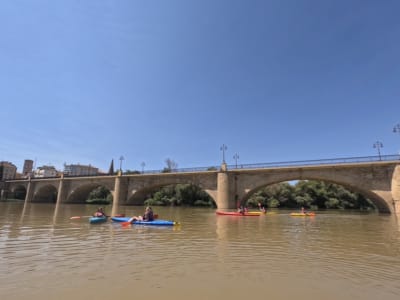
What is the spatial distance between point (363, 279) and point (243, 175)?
81.4 ft

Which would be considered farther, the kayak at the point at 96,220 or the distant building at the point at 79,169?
the distant building at the point at 79,169

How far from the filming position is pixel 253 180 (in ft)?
95.7

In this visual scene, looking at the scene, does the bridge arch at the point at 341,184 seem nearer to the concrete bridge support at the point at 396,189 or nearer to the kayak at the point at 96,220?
the concrete bridge support at the point at 396,189

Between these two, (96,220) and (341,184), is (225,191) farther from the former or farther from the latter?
(96,220)

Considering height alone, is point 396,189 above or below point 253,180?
below

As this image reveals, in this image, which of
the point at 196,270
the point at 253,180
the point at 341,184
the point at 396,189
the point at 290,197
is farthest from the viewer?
the point at 290,197

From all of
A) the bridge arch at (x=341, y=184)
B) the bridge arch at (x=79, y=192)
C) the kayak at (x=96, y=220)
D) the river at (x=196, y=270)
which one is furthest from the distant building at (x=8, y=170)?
the river at (x=196, y=270)

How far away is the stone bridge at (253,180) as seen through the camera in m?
22.6

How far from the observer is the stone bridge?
889 inches

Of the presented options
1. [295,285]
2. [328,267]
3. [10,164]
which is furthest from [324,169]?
[10,164]

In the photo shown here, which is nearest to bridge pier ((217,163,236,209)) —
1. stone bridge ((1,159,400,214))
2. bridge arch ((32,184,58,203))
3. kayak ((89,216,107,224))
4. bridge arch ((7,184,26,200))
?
stone bridge ((1,159,400,214))

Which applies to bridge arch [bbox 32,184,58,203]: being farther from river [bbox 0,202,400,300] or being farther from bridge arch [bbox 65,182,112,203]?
river [bbox 0,202,400,300]

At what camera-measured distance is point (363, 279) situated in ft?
17.0

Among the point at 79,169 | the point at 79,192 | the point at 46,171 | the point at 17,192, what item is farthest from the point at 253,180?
the point at 79,169
